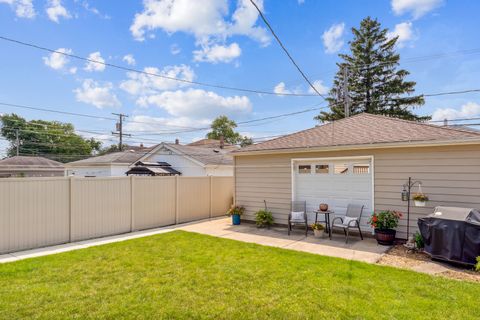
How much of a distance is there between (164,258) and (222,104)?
1380 centimetres

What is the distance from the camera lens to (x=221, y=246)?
6.12 metres

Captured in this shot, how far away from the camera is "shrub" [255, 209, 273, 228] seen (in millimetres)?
8367

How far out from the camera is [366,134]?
740 cm

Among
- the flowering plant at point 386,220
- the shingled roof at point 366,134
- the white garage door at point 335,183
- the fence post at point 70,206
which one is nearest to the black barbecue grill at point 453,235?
the flowering plant at point 386,220

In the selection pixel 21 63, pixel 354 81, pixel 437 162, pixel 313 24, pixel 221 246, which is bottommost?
pixel 221 246

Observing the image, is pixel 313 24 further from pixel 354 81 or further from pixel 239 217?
pixel 354 81

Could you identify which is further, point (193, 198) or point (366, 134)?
point (193, 198)

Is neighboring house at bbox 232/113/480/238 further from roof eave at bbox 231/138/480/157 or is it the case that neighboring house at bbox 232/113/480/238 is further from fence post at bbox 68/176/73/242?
fence post at bbox 68/176/73/242

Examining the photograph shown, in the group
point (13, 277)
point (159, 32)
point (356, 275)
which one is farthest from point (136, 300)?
point (159, 32)

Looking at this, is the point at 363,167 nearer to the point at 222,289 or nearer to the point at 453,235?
the point at 453,235

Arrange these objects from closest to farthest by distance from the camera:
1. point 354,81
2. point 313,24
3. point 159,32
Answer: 1. point 313,24
2. point 159,32
3. point 354,81

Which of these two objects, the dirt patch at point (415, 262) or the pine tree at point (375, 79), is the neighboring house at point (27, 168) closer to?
the pine tree at point (375, 79)

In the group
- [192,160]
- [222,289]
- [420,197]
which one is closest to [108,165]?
[192,160]

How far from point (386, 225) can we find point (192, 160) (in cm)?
1152
